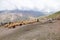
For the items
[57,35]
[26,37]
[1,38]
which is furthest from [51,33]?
[1,38]

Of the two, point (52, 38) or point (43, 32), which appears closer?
point (52, 38)

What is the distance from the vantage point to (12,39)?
24.9 metres

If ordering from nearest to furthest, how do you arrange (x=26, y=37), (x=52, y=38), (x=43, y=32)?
1. (x=52, y=38)
2. (x=26, y=37)
3. (x=43, y=32)

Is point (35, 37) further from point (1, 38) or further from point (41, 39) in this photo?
point (1, 38)

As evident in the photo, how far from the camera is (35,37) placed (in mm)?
23953

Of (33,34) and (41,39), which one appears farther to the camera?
(33,34)

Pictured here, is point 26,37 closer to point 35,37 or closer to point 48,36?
point 35,37

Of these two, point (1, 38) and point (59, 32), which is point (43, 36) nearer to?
point (59, 32)

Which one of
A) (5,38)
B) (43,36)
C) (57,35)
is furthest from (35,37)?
(5,38)

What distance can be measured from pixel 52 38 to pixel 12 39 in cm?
561

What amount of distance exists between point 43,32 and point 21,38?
3587mm

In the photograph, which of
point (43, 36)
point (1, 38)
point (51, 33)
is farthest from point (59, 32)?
point (1, 38)

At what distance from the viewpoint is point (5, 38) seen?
86.8 ft

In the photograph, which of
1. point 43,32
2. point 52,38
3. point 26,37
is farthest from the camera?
point 43,32
